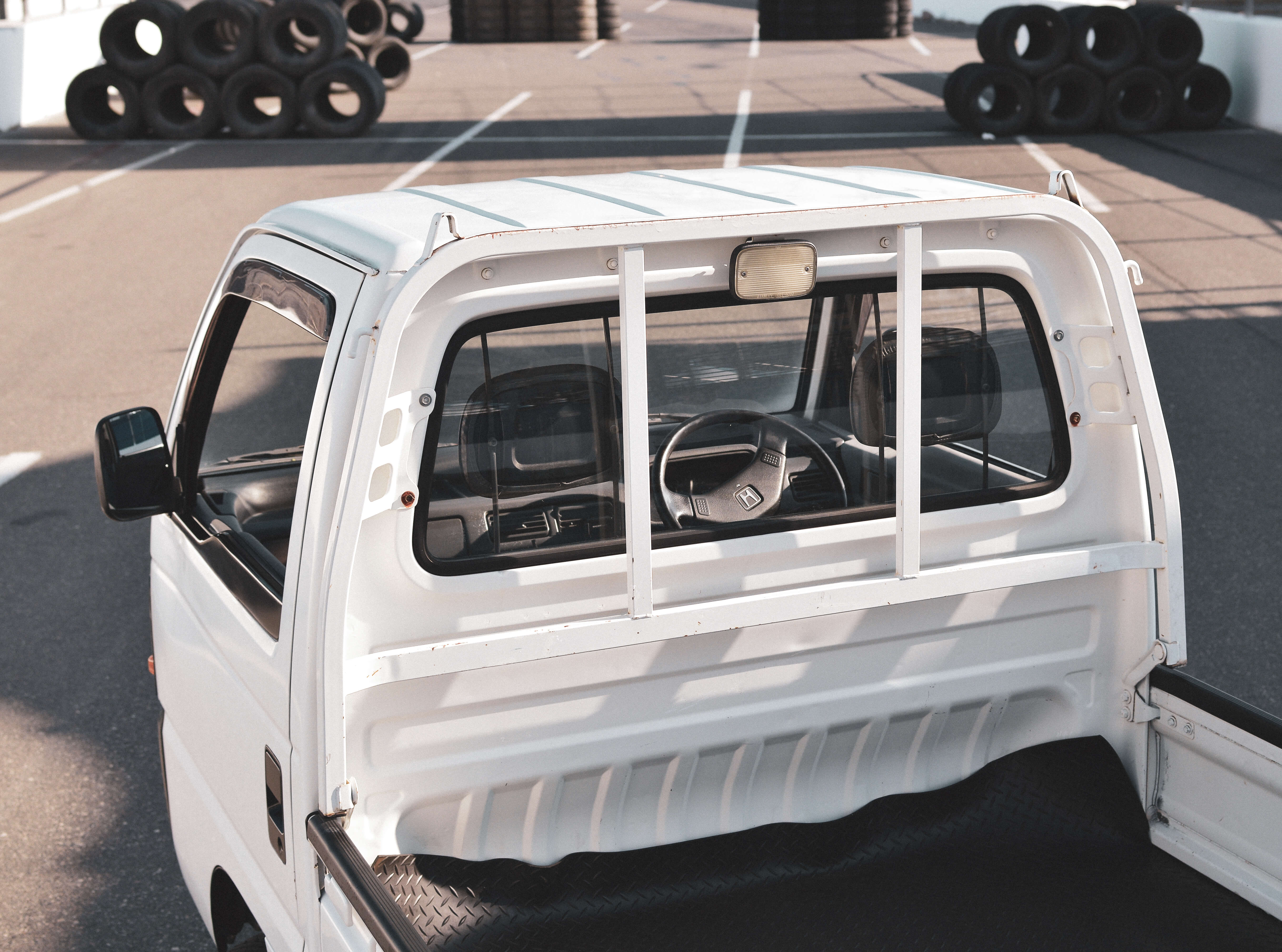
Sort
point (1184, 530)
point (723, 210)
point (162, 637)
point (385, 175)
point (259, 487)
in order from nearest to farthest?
point (723, 210) < point (162, 637) < point (259, 487) < point (1184, 530) < point (385, 175)

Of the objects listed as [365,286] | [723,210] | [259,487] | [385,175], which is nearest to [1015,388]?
[723,210]

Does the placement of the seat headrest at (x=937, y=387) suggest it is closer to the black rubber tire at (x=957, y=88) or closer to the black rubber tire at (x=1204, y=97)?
the black rubber tire at (x=957, y=88)

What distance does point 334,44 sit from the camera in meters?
18.0

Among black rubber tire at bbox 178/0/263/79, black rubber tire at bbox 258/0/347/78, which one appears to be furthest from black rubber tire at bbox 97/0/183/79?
black rubber tire at bbox 258/0/347/78

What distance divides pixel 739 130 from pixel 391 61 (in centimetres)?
793

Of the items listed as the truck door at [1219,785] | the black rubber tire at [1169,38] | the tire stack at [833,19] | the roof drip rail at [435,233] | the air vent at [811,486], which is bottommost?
the truck door at [1219,785]

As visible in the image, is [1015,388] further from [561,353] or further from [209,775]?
[209,775]

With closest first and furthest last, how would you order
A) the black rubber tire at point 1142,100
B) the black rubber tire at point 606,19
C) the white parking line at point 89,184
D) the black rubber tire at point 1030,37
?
1. the white parking line at point 89,184
2. the black rubber tire at point 1030,37
3. the black rubber tire at point 1142,100
4. the black rubber tire at point 606,19

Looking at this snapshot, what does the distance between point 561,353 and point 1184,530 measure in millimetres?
4779

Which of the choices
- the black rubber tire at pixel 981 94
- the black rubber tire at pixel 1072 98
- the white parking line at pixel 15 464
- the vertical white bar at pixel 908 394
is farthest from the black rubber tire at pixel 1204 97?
the vertical white bar at pixel 908 394

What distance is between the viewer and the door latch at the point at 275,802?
7.78ft

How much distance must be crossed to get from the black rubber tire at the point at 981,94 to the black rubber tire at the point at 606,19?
16.1 m

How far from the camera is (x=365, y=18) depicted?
2312 centimetres

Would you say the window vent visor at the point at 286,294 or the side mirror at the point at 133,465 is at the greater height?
the window vent visor at the point at 286,294
